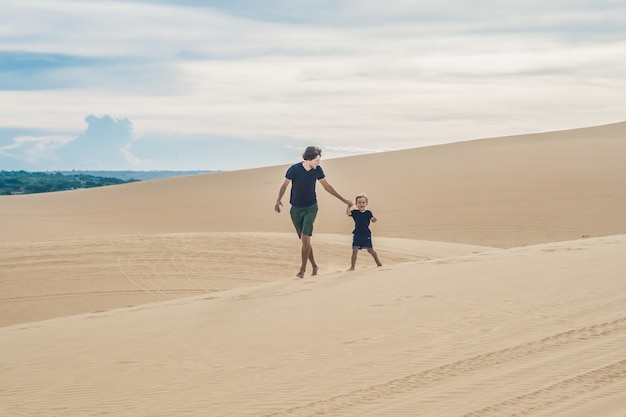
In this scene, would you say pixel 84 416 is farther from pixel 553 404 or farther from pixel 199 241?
pixel 199 241

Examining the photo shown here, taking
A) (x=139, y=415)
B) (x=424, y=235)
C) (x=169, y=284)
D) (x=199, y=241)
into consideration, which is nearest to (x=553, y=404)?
(x=139, y=415)

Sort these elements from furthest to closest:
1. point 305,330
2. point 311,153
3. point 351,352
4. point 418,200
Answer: point 418,200 < point 311,153 < point 305,330 < point 351,352

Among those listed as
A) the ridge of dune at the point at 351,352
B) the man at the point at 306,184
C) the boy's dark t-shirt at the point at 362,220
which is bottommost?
the ridge of dune at the point at 351,352

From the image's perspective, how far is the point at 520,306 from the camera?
7180 millimetres

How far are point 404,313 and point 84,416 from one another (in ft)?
10.9

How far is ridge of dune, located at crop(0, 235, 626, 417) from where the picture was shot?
15.8 ft

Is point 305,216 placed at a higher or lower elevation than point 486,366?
higher

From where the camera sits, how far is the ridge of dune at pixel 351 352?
4820 millimetres

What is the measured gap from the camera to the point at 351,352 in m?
5.95

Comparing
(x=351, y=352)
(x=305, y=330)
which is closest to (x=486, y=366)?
(x=351, y=352)

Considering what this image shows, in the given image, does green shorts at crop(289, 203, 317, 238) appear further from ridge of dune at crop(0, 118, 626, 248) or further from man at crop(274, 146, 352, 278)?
ridge of dune at crop(0, 118, 626, 248)

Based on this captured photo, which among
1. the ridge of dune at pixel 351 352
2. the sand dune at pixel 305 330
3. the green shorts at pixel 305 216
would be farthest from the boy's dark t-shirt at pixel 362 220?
the ridge of dune at pixel 351 352

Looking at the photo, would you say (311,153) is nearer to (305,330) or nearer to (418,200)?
(305,330)

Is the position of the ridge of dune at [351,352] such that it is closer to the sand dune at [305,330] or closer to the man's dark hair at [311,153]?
the sand dune at [305,330]
